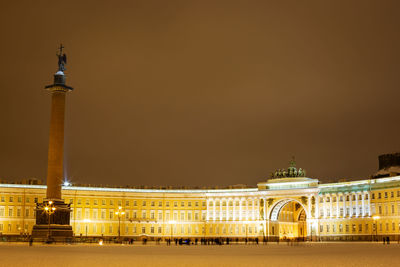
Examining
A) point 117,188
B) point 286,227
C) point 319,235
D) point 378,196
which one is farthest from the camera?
point 286,227

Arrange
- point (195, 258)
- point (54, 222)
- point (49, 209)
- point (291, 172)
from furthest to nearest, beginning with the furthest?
point (291, 172), point (54, 222), point (49, 209), point (195, 258)

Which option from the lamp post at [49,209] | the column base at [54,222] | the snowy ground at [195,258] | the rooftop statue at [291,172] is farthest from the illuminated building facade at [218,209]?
the snowy ground at [195,258]

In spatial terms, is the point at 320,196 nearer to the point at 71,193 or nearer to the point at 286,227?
the point at 286,227

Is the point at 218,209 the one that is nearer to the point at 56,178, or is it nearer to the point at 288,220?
the point at 288,220

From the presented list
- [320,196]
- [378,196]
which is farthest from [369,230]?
[320,196]

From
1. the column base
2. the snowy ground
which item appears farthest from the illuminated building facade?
the snowy ground

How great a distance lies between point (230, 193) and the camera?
11481 centimetres

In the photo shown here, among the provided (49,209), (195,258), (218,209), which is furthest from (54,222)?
(218,209)

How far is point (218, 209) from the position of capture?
11581 centimetres

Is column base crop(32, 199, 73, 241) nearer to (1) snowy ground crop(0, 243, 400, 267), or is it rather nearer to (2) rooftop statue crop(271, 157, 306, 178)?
(1) snowy ground crop(0, 243, 400, 267)

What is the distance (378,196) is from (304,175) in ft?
65.9

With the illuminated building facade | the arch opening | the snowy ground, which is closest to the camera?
the snowy ground

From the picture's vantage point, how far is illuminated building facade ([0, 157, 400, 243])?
329ft

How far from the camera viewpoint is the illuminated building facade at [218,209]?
10031 cm
